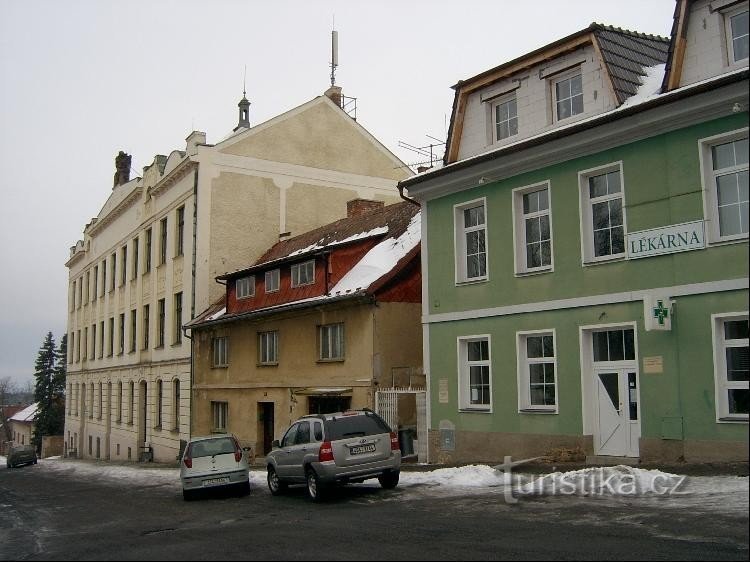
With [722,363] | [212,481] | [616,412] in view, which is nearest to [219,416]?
[212,481]

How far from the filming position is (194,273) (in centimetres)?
3438

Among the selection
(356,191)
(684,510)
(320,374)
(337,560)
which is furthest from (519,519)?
(356,191)

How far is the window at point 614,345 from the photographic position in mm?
16219

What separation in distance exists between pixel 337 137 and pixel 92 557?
96.7 feet

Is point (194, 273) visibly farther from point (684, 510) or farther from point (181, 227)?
point (684, 510)

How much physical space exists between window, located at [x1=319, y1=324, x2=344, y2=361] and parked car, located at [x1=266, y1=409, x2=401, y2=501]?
7854mm

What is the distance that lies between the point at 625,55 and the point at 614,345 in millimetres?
6322

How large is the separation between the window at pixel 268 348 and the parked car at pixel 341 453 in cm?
1141

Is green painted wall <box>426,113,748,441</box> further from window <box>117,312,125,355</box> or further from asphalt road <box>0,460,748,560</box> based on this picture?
window <box>117,312,125,355</box>

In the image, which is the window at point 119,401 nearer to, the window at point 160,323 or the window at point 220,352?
the window at point 160,323

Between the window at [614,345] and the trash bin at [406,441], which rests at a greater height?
the window at [614,345]

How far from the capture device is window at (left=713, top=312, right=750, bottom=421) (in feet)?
46.5

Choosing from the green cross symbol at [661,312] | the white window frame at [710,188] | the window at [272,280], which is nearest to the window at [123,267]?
the window at [272,280]

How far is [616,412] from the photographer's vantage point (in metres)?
16.4
